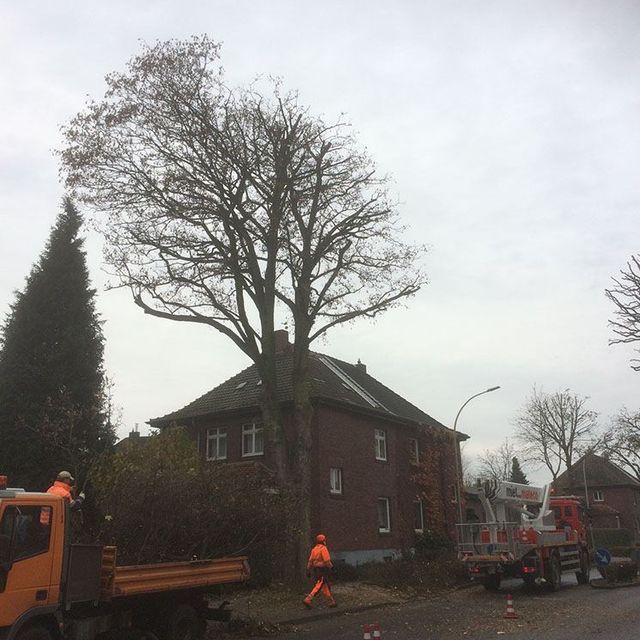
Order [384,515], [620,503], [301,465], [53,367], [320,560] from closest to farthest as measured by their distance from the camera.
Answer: [320,560], [301,465], [53,367], [384,515], [620,503]

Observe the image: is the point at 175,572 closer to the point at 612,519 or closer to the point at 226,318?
the point at 226,318

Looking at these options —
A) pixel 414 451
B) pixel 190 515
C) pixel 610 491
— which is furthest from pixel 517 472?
pixel 190 515

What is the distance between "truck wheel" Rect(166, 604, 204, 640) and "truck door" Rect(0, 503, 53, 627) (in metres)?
2.43

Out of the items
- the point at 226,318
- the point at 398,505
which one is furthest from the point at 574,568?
the point at 226,318

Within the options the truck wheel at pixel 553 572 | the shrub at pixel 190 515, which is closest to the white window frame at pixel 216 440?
the truck wheel at pixel 553 572

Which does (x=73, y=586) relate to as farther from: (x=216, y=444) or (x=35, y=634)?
(x=216, y=444)

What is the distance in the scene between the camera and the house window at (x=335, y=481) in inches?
1041

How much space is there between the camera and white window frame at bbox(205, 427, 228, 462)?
28972mm

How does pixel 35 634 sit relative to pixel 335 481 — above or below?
below

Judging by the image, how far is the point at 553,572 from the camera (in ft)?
65.4

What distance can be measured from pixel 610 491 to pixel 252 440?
52.4 meters

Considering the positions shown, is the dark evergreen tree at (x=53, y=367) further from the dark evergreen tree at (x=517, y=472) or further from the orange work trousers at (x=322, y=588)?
the dark evergreen tree at (x=517, y=472)

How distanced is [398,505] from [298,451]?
11055mm

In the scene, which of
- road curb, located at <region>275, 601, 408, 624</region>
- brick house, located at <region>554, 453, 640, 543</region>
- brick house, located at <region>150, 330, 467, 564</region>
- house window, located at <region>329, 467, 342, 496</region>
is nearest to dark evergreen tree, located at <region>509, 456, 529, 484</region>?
brick house, located at <region>554, 453, 640, 543</region>
